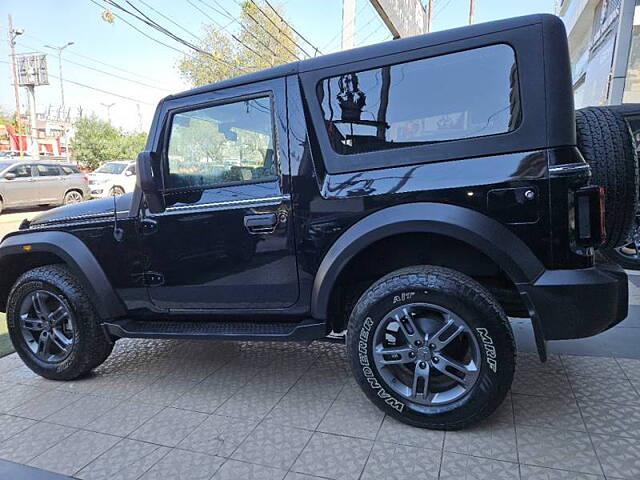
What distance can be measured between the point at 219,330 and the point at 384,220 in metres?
1.27

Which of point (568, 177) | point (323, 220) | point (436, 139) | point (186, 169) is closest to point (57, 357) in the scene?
point (186, 169)

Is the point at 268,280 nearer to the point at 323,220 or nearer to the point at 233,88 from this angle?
the point at 323,220

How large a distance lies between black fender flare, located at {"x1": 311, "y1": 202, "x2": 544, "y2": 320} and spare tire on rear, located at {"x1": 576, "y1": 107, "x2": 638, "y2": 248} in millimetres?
651

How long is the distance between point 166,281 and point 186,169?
740mm

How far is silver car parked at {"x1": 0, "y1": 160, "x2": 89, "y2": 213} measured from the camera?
43.2 feet

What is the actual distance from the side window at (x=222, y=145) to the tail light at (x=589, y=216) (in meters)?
1.61

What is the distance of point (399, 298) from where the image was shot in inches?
93.5

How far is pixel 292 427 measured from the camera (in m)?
2.55

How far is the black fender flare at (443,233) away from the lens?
2.19m

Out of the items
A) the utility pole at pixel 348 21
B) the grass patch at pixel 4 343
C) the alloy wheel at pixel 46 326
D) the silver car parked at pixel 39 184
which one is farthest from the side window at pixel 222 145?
the silver car parked at pixel 39 184

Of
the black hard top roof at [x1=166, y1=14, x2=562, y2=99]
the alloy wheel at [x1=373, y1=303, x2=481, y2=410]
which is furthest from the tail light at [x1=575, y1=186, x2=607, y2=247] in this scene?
the black hard top roof at [x1=166, y1=14, x2=562, y2=99]

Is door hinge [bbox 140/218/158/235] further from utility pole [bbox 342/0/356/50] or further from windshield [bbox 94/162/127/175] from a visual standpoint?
windshield [bbox 94/162/127/175]

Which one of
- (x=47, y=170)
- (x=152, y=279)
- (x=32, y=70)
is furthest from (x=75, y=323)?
(x=32, y=70)

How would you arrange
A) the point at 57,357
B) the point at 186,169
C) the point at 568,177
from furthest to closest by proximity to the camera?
the point at 57,357, the point at 186,169, the point at 568,177
